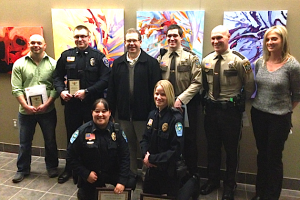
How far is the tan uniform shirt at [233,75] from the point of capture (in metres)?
2.34

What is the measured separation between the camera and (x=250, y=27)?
2578mm

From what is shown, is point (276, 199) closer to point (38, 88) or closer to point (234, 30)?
point (234, 30)

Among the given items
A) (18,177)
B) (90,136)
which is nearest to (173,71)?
(90,136)

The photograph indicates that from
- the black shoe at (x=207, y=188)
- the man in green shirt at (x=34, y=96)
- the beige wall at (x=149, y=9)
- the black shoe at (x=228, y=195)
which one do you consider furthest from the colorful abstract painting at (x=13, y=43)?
the black shoe at (x=228, y=195)

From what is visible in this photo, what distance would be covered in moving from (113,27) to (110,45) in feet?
0.68

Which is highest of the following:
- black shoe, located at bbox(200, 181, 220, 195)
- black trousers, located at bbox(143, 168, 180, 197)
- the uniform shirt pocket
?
the uniform shirt pocket

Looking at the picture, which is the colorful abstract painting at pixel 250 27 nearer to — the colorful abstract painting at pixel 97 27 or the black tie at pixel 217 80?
the black tie at pixel 217 80

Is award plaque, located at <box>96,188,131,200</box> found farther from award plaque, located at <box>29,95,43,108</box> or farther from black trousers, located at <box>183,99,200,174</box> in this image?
award plaque, located at <box>29,95,43,108</box>

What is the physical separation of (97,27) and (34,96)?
1063mm

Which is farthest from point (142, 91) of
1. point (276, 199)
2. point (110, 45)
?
point (276, 199)

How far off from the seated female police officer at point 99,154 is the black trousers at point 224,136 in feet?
2.80

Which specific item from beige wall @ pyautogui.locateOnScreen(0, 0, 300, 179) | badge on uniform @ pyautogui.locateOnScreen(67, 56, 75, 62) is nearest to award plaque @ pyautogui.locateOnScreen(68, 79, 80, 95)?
badge on uniform @ pyautogui.locateOnScreen(67, 56, 75, 62)

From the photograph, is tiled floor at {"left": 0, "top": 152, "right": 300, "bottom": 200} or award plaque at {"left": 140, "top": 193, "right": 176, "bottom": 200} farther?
tiled floor at {"left": 0, "top": 152, "right": 300, "bottom": 200}

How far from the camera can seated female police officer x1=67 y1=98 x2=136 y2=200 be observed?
2.24m
